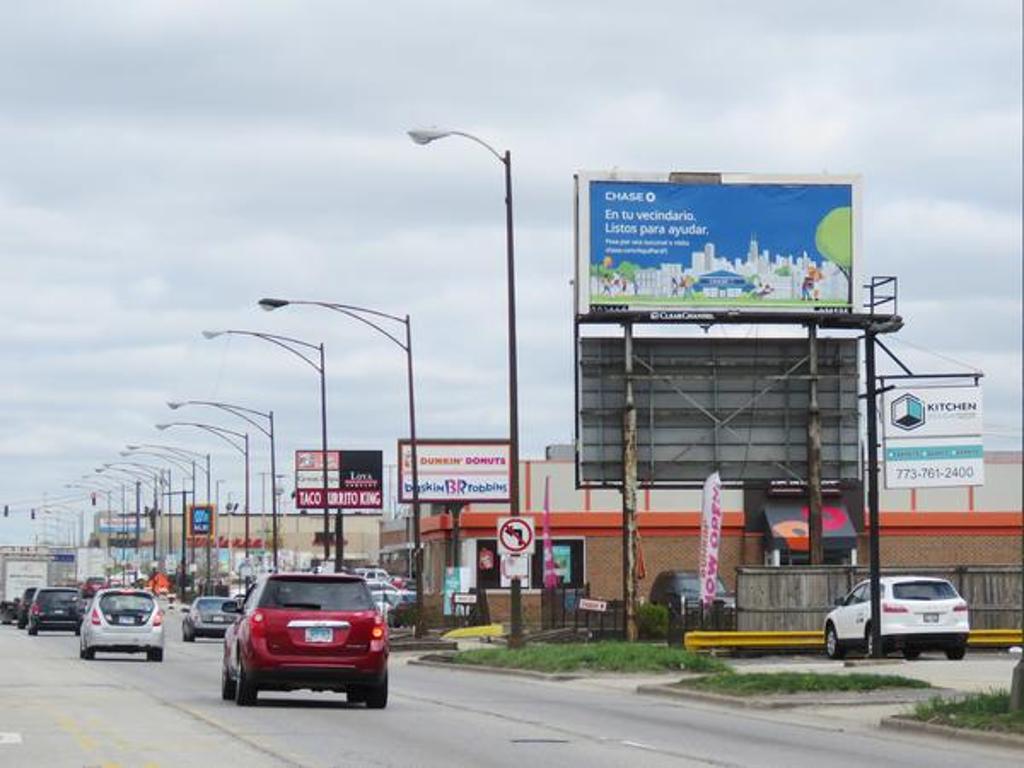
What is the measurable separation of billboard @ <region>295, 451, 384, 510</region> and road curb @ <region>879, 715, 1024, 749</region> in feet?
221

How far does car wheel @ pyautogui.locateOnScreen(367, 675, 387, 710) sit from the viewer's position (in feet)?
86.6

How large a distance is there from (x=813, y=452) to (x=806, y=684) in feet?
65.9

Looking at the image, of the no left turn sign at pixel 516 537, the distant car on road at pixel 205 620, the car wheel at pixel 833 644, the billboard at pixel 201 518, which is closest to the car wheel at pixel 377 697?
the no left turn sign at pixel 516 537

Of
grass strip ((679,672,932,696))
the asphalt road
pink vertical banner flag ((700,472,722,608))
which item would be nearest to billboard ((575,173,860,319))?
pink vertical banner flag ((700,472,722,608))

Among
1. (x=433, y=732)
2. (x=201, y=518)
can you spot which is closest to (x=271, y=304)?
(x=433, y=732)

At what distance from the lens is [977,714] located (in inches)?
866

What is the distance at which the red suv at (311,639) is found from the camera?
84.0ft

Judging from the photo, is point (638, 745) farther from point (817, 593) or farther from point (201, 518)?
point (201, 518)

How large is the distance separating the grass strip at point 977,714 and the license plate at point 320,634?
273 inches

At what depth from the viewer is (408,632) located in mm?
62062

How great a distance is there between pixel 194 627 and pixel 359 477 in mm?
30799

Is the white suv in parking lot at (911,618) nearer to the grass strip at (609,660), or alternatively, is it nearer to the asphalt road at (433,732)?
the grass strip at (609,660)

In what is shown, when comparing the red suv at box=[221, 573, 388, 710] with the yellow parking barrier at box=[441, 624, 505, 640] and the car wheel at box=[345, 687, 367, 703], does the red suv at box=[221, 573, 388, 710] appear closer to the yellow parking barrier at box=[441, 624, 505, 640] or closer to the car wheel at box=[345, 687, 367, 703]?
the car wheel at box=[345, 687, 367, 703]

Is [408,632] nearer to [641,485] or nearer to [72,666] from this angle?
[641,485]
